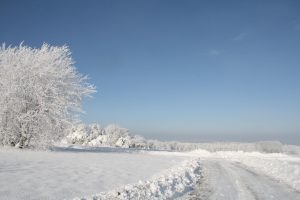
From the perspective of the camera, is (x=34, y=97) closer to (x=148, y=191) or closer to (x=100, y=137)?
(x=148, y=191)

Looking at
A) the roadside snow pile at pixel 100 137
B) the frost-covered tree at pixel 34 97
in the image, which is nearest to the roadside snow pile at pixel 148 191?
the frost-covered tree at pixel 34 97

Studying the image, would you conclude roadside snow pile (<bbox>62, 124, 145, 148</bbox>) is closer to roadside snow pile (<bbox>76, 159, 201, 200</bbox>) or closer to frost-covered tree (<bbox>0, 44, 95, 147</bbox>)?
frost-covered tree (<bbox>0, 44, 95, 147</bbox>)

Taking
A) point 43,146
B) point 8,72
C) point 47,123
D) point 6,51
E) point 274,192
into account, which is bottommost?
point 274,192

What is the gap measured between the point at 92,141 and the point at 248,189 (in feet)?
283

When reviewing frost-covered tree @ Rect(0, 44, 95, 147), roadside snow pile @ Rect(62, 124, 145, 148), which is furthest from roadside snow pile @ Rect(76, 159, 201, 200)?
roadside snow pile @ Rect(62, 124, 145, 148)

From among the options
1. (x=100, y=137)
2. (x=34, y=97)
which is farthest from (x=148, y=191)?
(x=100, y=137)

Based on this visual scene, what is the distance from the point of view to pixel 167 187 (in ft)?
45.2

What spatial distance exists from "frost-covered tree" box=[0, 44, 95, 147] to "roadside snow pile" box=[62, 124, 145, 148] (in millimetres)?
60010

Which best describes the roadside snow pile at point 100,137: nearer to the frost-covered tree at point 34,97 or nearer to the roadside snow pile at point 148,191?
the frost-covered tree at point 34,97

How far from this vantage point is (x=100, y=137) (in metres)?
101

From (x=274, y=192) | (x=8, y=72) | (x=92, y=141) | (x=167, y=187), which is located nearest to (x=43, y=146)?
(x=8, y=72)

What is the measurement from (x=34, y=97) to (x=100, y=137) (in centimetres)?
7205

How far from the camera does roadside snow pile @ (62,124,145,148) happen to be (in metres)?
96.4

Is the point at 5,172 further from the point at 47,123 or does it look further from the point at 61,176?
the point at 47,123
